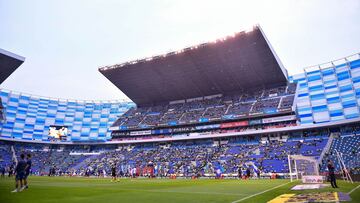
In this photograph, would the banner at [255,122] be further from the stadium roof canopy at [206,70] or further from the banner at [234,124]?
the stadium roof canopy at [206,70]

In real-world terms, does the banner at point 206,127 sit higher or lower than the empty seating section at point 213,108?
lower

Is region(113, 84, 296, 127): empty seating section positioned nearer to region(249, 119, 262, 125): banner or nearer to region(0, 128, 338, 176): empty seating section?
region(249, 119, 262, 125): banner

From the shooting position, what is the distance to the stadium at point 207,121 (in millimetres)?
47688

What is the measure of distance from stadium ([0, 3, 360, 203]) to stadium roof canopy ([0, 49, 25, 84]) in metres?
0.17

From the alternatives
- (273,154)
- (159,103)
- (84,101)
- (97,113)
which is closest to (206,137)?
(273,154)

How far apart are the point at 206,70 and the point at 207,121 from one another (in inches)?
468

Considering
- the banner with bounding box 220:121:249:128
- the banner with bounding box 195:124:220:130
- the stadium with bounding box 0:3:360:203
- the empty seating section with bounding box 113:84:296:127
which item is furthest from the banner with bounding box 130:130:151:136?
the banner with bounding box 220:121:249:128

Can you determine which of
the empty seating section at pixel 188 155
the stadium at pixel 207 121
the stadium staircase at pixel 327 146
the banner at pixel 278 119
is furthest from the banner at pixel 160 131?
the stadium staircase at pixel 327 146

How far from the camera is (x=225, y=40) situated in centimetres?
5050

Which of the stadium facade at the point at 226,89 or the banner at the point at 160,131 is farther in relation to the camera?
the banner at the point at 160,131

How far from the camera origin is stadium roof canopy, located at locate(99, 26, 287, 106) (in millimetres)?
51438

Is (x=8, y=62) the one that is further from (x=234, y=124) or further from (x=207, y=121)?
(x=234, y=124)

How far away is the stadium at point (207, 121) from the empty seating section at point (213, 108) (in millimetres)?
299

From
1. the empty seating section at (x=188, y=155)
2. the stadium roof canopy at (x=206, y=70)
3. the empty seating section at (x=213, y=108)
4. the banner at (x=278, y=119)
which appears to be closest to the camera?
the empty seating section at (x=188, y=155)
